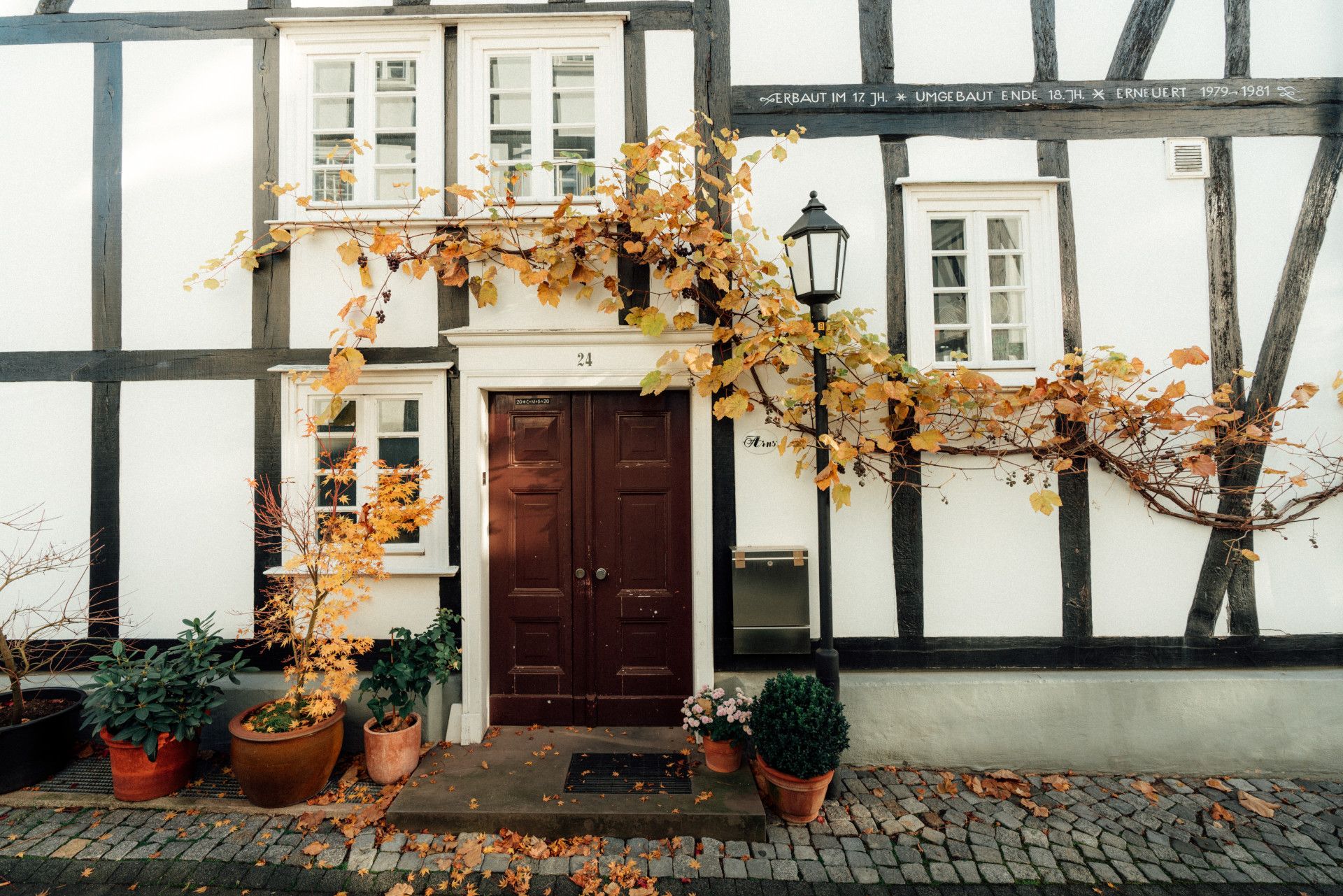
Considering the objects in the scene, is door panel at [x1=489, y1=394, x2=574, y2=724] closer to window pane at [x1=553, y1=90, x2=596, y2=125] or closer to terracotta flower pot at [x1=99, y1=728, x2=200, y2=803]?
terracotta flower pot at [x1=99, y1=728, x2=200, y2=803]

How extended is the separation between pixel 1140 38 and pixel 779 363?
363 cm

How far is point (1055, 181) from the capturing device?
4.36m

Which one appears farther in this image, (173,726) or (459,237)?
(459,237)

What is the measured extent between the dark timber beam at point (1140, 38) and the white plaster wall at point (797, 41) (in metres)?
1.92

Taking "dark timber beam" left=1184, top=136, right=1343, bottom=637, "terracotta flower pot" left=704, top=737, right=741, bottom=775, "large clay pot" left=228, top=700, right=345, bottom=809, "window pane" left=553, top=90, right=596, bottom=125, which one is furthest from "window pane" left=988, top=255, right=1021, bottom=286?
"large clay pot" left=228, top=700, right=345, bottom=809

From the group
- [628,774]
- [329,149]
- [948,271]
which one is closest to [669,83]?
[948,271]

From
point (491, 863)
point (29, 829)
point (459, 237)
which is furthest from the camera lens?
point (459, 237)

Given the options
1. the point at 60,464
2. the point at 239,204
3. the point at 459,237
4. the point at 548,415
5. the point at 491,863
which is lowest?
the point at 491,863

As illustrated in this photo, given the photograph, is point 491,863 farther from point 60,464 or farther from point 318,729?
point 60,464

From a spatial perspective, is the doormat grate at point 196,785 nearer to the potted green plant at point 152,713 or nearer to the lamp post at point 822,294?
the potted green plant at point 152,713

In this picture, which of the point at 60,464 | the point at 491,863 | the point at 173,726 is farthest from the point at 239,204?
the point at 491,863

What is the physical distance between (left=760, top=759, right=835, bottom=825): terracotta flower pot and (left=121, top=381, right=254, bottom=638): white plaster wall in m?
→ 3.94

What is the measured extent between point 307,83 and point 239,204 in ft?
3.40

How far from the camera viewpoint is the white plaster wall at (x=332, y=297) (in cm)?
443
